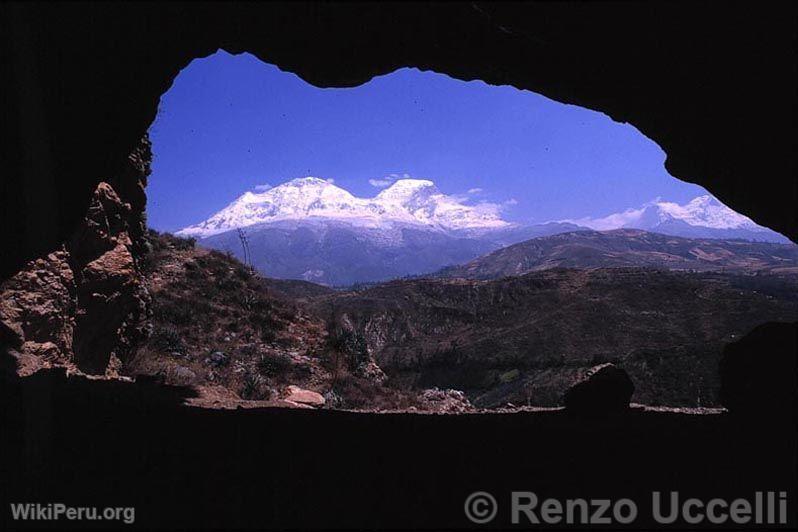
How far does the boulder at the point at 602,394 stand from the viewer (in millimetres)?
7430

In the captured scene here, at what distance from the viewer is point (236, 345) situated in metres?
14.6

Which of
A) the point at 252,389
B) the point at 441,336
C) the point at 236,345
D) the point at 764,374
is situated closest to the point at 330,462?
the point at 764,374

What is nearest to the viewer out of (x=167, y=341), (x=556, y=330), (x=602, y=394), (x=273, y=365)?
(x=602, y=394)

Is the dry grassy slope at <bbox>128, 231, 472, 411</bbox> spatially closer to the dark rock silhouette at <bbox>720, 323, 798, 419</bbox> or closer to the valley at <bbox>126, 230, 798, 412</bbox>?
the valley at <bbox>126, 230, 798, 412</bbox>

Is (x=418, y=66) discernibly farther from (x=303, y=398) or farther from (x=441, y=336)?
(x=441, y=336)

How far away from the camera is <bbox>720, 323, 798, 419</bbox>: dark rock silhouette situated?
18.0 feet

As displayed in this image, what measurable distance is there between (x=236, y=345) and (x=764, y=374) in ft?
47.2

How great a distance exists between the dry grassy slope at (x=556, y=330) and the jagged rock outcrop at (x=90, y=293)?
13849 mm

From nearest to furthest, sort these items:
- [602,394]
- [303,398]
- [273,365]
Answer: [602,394]
[303,398]
[273,365]

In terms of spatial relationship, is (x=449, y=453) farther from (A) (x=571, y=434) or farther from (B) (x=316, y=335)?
(B) (x=316, y=335)

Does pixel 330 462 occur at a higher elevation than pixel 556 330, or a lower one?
higher

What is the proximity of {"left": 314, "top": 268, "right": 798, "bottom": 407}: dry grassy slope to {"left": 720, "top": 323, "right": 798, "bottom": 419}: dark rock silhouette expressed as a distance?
1623 centimetres

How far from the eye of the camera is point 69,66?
4.85 m

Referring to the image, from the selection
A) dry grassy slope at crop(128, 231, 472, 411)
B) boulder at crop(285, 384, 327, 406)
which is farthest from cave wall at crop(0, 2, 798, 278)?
boulder at crop(285, 384, 327, 406)
